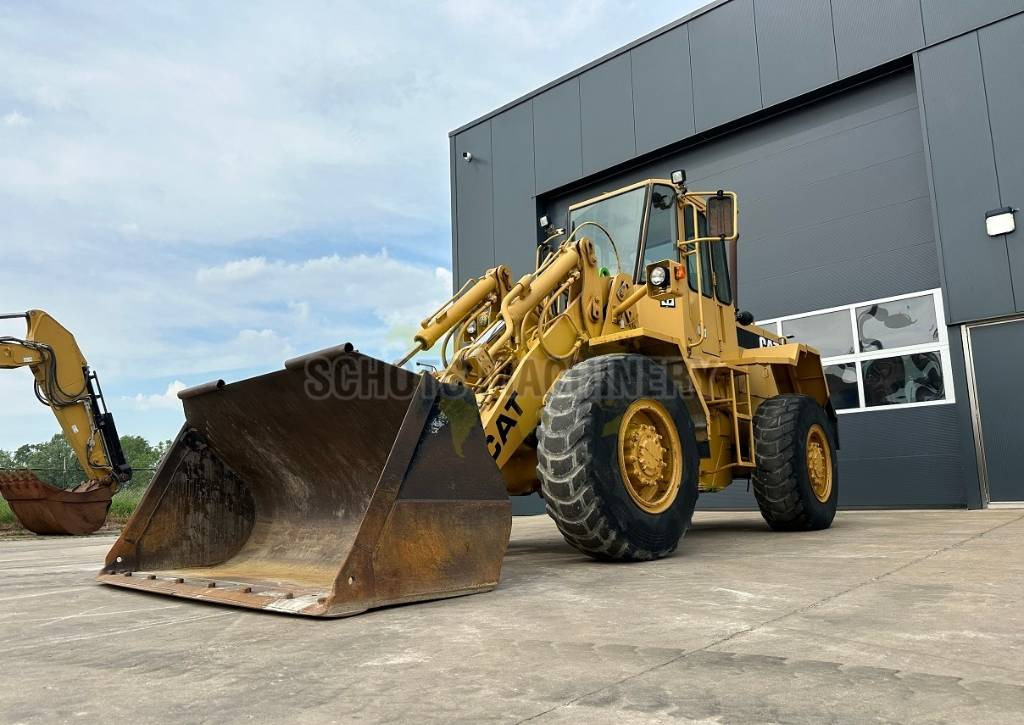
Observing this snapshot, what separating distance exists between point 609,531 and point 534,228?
11.1 meters

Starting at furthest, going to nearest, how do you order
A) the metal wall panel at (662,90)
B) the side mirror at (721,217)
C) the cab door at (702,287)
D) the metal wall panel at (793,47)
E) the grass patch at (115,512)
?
the grass patch at (115,512)
the metal wall panel at (662,90)
the metal wall panel at (793,47)
the cab door at (702,287)
the side mirror at (721,217)

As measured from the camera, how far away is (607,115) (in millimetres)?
13852

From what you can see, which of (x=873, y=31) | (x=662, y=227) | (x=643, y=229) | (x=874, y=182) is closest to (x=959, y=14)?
(x=873, y=31)

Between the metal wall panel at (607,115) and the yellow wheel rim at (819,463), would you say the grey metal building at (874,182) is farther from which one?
the yellow wheel rim at (819,463)

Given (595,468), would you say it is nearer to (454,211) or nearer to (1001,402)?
(1001,402)

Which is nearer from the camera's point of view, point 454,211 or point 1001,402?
point 1001,402

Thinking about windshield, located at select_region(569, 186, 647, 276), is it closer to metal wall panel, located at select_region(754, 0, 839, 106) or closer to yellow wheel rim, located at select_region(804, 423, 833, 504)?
yellow wheel rim, located at select_region(804, 423, 833, 504)

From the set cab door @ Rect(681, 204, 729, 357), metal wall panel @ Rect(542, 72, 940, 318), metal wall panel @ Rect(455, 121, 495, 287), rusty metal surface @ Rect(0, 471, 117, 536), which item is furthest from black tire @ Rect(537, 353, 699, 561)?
rusty metal surface @ Rect(0, 471, 117, 536)

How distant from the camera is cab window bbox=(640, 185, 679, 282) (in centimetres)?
645

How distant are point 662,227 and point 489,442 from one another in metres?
2.81

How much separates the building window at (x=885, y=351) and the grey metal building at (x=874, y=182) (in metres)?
0.02

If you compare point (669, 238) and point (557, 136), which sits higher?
point (557, 136)

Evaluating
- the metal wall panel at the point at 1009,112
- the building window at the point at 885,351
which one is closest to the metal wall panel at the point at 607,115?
the building window at the point at 885,351

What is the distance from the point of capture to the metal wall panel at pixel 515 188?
592 inches
